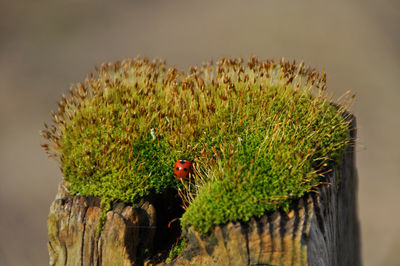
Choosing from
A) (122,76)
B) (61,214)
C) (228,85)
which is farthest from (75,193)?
(228,85)

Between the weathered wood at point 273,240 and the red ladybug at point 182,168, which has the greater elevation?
the red ladybug at point 182,168

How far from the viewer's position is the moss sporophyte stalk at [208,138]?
110 inches

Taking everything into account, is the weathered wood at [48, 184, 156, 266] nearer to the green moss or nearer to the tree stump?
the tree stump

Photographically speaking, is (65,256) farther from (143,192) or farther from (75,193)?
(143,192)

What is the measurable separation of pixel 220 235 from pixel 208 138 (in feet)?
3.25

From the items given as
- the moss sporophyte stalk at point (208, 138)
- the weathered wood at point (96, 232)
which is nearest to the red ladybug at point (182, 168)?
the moss sporophyte stalk at point (208, 138)

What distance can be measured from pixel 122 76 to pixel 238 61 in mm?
1356

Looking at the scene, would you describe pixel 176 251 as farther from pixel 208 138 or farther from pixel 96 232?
pixel 208 138

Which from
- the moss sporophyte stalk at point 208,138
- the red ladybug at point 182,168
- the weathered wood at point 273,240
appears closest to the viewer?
the weathered wood at point 273,240

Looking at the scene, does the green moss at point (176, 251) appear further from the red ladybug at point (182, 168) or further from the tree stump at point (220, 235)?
the red ladybug at point (182, 168)

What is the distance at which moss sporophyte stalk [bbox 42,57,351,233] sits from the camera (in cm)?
280

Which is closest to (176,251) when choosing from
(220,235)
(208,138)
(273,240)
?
(220,235)

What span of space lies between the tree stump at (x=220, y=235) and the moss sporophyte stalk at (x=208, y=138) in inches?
4.1

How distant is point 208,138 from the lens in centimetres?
336
